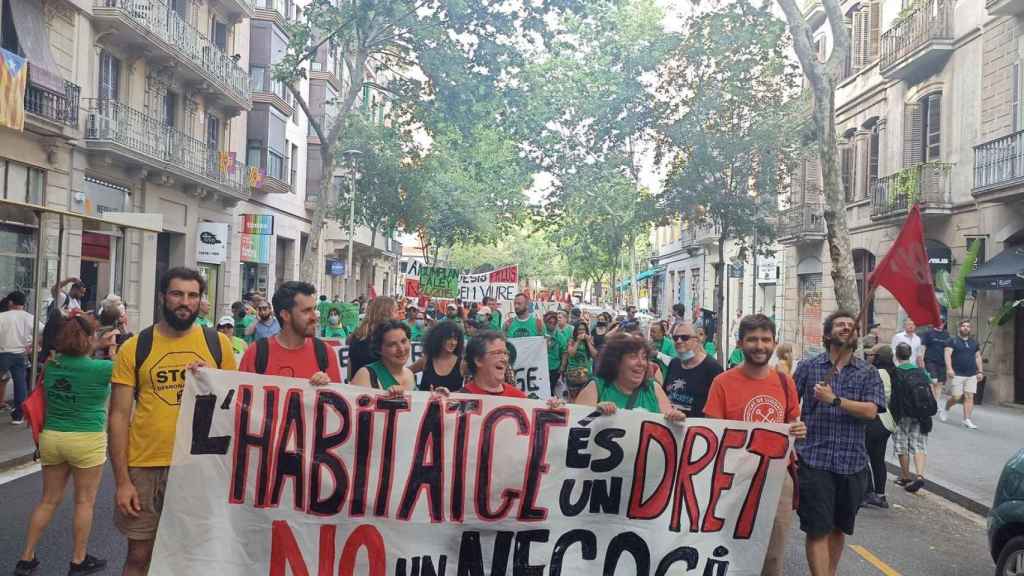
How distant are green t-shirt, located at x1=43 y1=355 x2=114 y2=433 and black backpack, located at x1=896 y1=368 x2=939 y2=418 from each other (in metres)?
7.43

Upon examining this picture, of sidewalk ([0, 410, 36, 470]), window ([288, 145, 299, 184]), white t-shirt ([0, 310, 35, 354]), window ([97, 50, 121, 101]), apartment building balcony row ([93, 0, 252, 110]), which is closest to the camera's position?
sidewalk ([0, 410, 36, 470])

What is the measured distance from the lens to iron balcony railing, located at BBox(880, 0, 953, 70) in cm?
2095

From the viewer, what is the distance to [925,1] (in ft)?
71.9

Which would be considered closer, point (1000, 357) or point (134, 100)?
point (1000, 357)

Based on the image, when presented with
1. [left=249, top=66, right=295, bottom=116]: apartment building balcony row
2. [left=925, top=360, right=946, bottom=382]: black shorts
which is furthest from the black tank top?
[left=249, top=66, right=295, bottom=116]: apartment building balcony row

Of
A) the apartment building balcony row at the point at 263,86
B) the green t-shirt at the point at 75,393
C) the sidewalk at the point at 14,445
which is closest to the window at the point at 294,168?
the apartment building balcony row at the point at 263,86

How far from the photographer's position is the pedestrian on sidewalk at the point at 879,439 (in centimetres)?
864

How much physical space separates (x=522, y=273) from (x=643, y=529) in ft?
295

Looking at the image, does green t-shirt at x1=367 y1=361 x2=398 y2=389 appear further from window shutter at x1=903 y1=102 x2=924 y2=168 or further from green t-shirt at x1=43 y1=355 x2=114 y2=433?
window shutter at x1=903 y1=102 x2=924 y2=168

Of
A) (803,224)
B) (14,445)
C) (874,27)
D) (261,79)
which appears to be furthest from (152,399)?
(261,79)

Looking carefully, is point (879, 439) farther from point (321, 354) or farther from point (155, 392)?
point (155, 392)

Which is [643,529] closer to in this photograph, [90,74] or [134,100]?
[90,74]

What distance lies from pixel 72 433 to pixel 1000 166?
59.4 ft

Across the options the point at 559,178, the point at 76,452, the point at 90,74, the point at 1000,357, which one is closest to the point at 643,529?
the point at 76,452
